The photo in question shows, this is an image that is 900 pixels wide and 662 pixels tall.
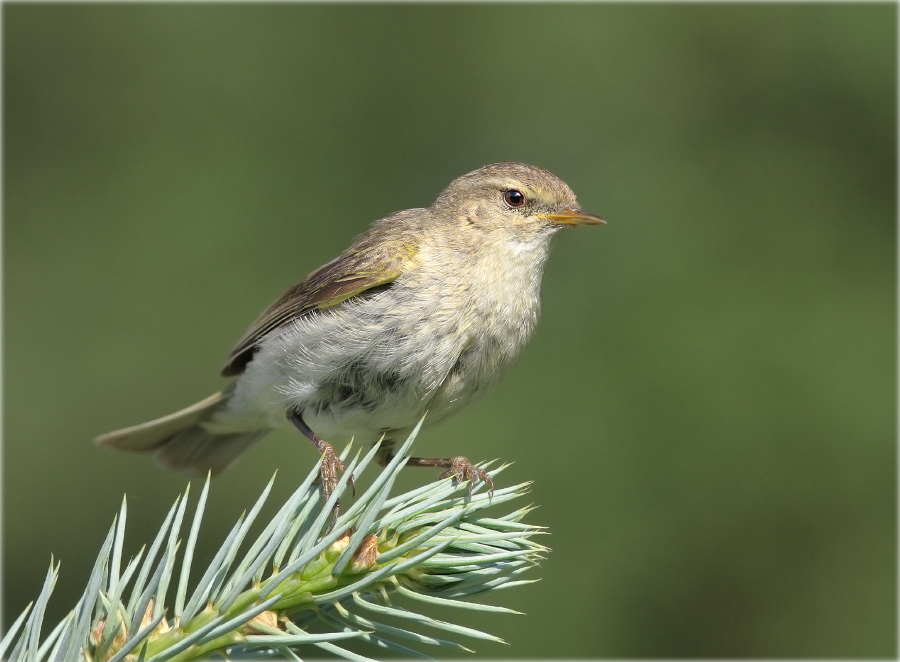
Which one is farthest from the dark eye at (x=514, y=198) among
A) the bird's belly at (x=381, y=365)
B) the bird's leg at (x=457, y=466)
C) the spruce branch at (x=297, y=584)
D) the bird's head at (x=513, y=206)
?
the spruce branch at (x=297, y=584)

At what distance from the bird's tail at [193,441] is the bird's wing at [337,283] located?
30 centimetres

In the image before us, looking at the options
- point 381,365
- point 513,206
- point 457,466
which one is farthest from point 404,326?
point 513,206

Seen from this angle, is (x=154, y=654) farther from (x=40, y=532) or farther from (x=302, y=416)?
(x=40, y=532)

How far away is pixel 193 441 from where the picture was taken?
4.49 metres

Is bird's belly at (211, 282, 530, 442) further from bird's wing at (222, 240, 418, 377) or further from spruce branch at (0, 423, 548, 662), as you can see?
spruce branch at (0, 423, 548, 662)

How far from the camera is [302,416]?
380 cm

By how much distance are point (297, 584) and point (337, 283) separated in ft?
6.88

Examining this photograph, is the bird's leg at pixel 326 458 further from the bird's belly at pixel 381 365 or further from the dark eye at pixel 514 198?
the dark eye at pixel 514 198

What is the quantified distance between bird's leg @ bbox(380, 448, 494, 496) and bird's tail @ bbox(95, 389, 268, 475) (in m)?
0.92

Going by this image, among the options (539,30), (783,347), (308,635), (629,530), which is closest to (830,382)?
(783,347)

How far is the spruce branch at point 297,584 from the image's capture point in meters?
1.67

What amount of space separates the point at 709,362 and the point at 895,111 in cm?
341

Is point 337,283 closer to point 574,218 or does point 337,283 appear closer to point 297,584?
point 574,218

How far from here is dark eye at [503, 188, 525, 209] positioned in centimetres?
409
